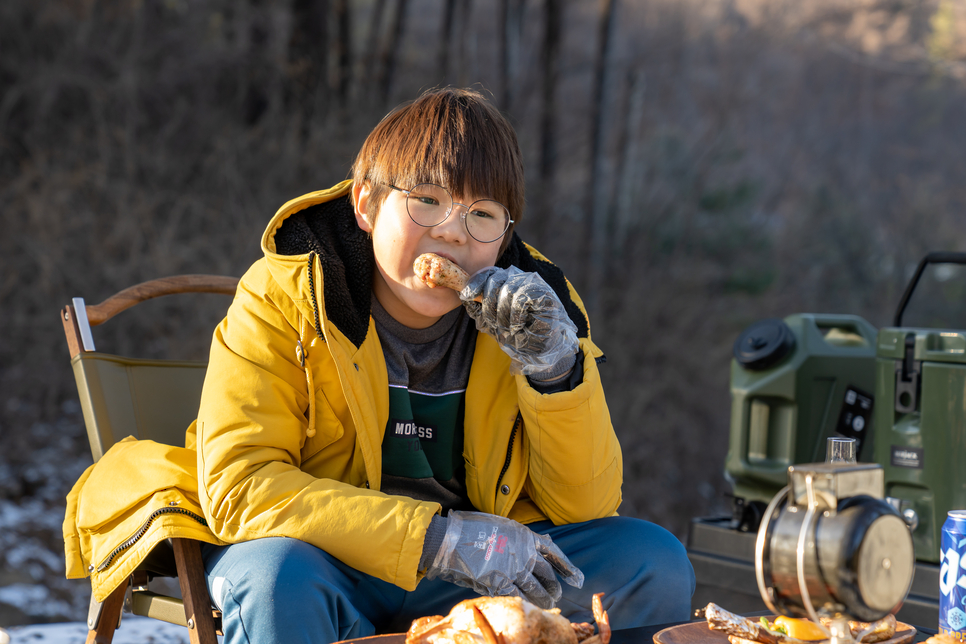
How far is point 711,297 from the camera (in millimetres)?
7289

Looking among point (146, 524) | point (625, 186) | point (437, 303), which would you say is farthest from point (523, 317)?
point (625, 186)

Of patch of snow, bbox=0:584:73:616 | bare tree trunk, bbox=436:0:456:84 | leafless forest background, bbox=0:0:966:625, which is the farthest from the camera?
bare tree trunk, bbox=436:0:456:84

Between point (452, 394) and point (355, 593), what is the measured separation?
461 millimetres

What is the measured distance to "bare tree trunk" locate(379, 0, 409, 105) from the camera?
245 inches

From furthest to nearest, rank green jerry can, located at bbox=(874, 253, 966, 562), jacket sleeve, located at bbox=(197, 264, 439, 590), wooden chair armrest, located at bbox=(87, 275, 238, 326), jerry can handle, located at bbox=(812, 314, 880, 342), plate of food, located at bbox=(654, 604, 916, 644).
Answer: jerry can handle, located at bbox=(812, 314, 880, 342) → green jerry can, located at bbox=(874, 253, 966, 562) → wooden chair armrest, located at bbox=(87, 275, 238, 326) → jacket sleeve, located at bbox=(197, 264, 439, 590) → plate of food, located at bbox=(654, 604, 916, 644)

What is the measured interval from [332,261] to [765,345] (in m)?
1.83

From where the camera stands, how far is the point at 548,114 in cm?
A: 678

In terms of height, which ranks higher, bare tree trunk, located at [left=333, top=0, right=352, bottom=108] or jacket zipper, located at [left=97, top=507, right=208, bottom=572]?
bare tree trunk, located at [left=333, top=0, right=352, bottom=108]

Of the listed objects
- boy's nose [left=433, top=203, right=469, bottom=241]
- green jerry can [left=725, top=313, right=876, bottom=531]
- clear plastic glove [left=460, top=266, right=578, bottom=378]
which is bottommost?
green jerry can [left=725, top=313, right=876, bottom=531]

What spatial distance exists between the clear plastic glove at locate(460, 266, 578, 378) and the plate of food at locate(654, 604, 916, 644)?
0.55m

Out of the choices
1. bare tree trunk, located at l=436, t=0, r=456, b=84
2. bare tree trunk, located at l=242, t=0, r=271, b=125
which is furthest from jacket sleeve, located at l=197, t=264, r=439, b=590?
bare tree trunk, located at l=436, t=0, r=456, b=84

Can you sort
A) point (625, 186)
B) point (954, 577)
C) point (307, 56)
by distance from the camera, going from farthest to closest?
point (625, 186) → point (307, 56) → point (954, 577)

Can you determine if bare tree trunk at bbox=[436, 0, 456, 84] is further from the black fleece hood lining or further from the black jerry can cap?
the black fleece hood lining

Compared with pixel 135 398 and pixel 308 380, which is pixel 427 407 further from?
pixel 135 398
